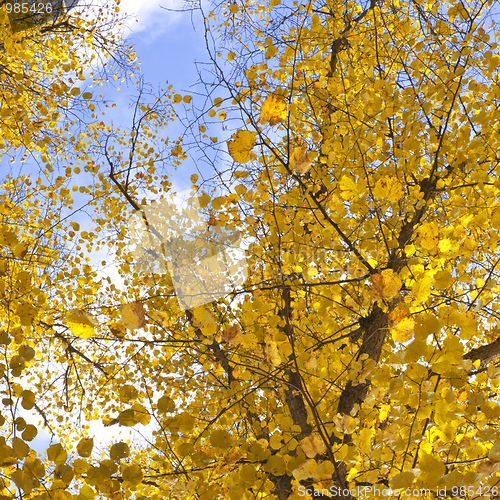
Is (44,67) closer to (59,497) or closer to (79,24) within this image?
(79,24)

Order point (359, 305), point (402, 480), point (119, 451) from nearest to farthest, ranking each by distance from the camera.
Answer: point (402, 480), point (119, 451), point (359, 305)

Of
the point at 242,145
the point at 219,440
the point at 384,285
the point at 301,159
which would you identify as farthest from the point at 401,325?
the point at 242,145

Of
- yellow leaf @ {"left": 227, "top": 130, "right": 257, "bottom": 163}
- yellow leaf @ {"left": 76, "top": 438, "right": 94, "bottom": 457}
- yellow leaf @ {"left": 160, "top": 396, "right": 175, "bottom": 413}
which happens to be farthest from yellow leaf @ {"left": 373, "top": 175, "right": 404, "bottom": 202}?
yellow leaf @ {"left": 76, "top": 438, "right": 94, "bottom": 457}

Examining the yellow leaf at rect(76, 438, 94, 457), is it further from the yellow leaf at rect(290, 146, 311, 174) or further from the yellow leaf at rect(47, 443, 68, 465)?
the yellow leaf at rect(290, 146, 311, 174)

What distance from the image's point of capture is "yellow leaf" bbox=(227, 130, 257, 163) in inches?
71.2

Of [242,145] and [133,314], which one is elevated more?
[242,145]

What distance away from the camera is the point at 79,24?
4.77 meters

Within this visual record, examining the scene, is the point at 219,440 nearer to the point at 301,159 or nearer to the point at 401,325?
the point at 401,325

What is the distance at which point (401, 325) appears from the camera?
1691 millimetres

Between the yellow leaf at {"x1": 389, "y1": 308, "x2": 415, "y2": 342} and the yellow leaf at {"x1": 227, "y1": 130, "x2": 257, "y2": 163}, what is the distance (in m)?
1.16

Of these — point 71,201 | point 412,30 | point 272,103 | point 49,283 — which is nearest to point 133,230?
point 71,201

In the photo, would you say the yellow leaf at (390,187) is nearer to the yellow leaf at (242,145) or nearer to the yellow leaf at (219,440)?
the yellow leaf at (242,145)

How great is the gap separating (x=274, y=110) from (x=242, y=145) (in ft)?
0.81

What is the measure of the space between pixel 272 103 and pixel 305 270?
1298mm
